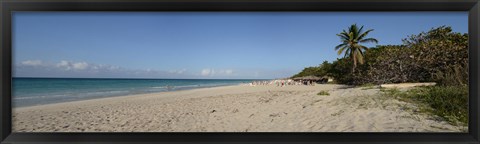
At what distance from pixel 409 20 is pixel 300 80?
466cm

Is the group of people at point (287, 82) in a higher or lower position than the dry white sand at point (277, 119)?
higher

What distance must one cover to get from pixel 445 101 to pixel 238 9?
1.95m

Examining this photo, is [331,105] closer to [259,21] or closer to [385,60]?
[259,21]

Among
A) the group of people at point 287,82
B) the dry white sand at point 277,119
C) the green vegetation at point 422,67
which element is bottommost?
the dry white sand at point 277,119

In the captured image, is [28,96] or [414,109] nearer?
[414,109]

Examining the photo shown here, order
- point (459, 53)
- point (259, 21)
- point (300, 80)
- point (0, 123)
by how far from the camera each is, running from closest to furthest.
→ 1. point (0, 123)
2. point (259, 21)
3. point (459, 53)
4. point (300, 80)

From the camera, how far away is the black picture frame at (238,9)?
1.73 metres

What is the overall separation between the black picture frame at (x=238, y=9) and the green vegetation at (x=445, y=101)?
1.24 ft

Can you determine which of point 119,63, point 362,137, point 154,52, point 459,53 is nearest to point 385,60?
point 459,53

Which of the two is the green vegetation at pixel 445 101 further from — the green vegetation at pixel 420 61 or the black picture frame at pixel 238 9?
the black picture frame at pixel 238 9

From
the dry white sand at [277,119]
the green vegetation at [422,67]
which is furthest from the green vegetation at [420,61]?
the dry white sand at [277,119]

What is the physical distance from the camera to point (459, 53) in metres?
3.15

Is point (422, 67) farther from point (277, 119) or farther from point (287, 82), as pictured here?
point (287, 82)

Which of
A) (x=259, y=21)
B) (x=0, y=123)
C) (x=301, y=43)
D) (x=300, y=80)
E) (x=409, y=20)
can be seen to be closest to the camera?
(x=0, y=123)
